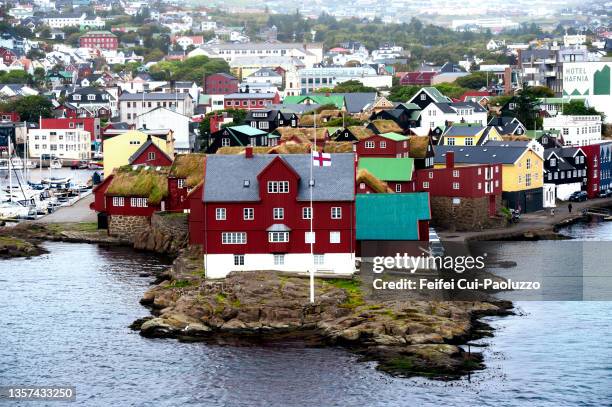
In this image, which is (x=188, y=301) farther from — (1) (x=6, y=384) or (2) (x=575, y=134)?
(2) (x=575, y=134)

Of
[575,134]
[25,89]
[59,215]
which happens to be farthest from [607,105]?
[25,89]

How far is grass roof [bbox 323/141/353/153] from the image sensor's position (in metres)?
48.1

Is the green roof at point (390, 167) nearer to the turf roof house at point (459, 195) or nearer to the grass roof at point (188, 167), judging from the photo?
the turf roof house at point (459, 195)

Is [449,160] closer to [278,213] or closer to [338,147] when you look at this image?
[338,147]

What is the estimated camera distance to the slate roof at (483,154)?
48375 millimetres

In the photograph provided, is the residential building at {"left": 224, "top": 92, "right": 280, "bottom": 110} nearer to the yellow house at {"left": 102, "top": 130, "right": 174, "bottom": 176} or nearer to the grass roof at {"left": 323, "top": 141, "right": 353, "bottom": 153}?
the yellow house at {"left": 102, "top": 130, "right": 174, "bottom": 176}

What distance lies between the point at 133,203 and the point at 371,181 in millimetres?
8272

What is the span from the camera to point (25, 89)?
→ 9994cm

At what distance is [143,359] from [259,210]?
6.58 metres

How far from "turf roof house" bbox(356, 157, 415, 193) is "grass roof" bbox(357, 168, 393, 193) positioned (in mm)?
2622

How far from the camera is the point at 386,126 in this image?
188ft

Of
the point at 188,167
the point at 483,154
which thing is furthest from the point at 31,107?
the point at 188,167

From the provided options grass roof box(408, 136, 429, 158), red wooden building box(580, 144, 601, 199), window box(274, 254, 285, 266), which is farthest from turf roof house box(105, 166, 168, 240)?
red wooden building box(580, 144, 601, 199)

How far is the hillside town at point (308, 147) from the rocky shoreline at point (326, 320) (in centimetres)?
152
